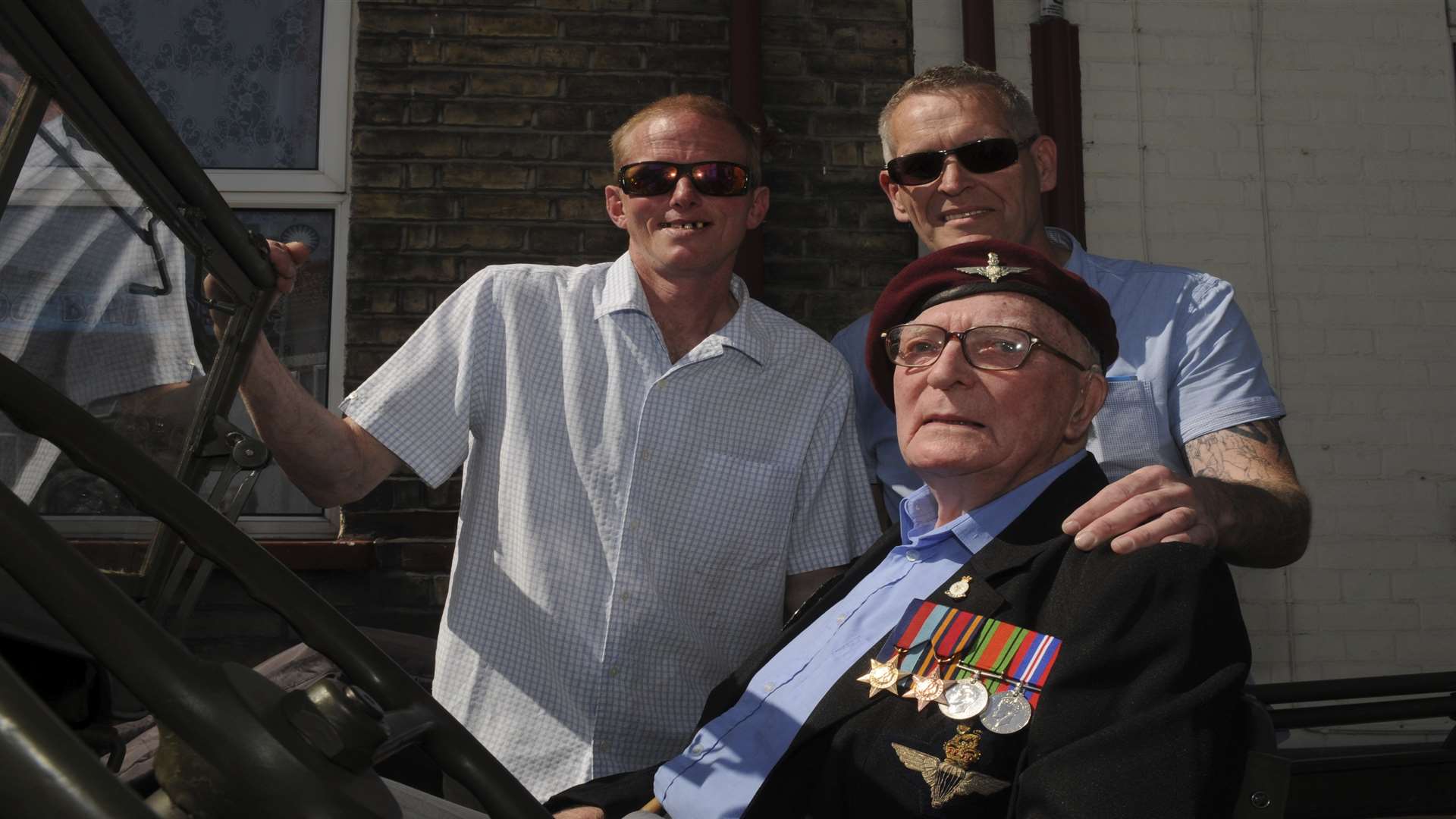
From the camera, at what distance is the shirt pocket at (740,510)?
2605mm

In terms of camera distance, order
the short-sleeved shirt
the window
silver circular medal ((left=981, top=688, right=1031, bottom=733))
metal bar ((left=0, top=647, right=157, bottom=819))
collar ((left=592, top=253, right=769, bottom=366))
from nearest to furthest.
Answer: metal bar ((left=0, top=647, right=157, bottom=819)) < silver circular medal ((left=981, top=688, right=1031, bottom=733)) < the short-sleeved shirt < collar ((left=592, top=253, right=769, bottom=366)) < the window

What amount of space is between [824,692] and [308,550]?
2574 mm

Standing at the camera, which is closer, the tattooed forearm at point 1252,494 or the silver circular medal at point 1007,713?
the silver circular medal at point 1007,713

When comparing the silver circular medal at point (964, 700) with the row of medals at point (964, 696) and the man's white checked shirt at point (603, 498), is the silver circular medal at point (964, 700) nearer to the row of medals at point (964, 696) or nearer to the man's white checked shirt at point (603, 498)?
the row of medals at point (964, 696)

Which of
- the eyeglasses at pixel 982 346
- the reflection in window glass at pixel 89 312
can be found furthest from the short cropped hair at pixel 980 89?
the reflection in window glass at pixel 89 312

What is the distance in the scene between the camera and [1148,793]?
1.52 meters

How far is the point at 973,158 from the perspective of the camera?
2.74 m

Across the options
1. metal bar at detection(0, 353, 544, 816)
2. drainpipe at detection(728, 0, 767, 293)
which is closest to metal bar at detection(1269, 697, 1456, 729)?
drainpipe at detection(728, 0, 767, 293)

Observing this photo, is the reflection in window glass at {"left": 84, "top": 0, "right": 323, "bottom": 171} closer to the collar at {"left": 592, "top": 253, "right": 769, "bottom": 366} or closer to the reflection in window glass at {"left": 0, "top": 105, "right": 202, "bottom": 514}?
the collar at {"left": 592, "top": 253, "right": 769, "bottom": 366}

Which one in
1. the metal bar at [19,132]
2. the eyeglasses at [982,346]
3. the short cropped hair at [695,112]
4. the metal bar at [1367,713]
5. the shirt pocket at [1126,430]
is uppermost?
the short cropped hair at [695,112]

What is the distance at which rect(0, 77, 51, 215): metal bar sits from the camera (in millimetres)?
1334

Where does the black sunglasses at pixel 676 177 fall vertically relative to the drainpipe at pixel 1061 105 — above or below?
below

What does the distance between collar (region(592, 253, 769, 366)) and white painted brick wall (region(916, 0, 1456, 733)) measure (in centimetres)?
226

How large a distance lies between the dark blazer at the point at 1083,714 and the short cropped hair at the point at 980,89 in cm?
115
